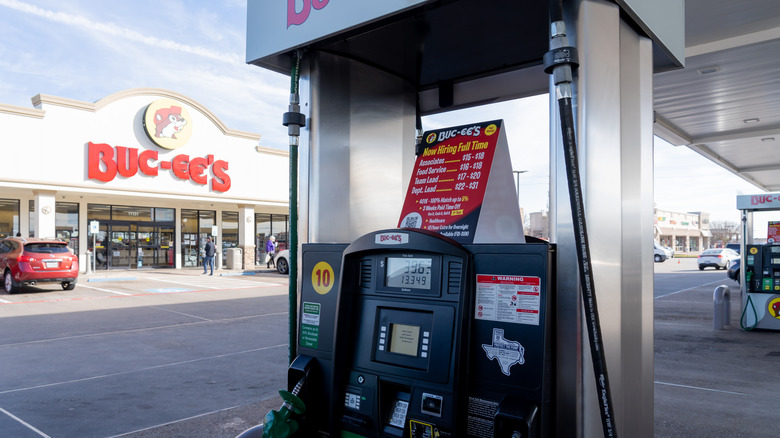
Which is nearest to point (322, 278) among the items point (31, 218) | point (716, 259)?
point (31, 218)

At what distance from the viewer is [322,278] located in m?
2.44

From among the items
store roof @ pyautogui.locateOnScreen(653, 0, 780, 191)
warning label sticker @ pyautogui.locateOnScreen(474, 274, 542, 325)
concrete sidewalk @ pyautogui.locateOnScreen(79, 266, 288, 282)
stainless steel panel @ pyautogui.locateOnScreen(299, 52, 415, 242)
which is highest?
store roof @ pyautogui.locateOnScreen(653, 0, 780, 191)

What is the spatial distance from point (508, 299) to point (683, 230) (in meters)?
87.4

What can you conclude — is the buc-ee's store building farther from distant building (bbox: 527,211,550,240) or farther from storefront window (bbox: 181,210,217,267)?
distant building (bbox: 527,211,550,240)

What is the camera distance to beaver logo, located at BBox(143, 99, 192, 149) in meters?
21.8

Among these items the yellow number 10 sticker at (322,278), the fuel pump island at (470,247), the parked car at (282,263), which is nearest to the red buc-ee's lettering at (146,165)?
the parked car at (282,263)

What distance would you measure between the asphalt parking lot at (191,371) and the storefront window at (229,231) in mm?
14731

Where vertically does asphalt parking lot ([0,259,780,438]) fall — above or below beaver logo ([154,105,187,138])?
below

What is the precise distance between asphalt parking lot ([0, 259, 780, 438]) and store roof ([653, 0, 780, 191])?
4.31 m

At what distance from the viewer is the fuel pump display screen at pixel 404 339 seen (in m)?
2.02

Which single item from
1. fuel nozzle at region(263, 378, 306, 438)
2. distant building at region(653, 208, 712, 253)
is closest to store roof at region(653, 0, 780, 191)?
fuel nozzle at region(263, 378, 306, 438)

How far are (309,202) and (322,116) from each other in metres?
0.45

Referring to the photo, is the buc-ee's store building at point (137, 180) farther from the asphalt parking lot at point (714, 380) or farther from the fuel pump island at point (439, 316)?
the fuel pump island at point (439, 316)

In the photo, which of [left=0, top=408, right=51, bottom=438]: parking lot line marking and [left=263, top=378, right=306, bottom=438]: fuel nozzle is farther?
[left=0, top=408, right=51, bottom=438]: parking lot line marking
